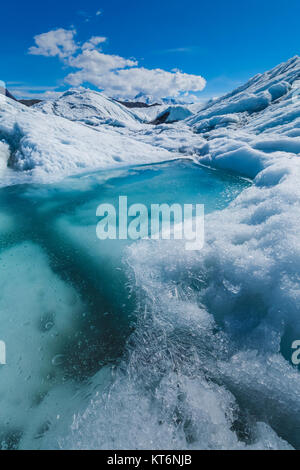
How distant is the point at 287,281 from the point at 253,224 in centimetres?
124

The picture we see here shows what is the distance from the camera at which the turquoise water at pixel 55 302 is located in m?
1.73

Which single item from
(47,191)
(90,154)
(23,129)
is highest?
(23,129)

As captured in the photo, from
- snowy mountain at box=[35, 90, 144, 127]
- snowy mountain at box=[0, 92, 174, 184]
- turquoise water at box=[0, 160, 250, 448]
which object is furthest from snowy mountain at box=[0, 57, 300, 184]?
snowy mountain at box=[35, 90, 144, 127]

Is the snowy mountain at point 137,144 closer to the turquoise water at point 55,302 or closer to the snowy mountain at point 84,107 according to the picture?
the turquoise water at point 55,302

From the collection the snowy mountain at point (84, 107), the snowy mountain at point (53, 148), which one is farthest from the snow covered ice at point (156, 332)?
the snowy mountain at point (84, 107)

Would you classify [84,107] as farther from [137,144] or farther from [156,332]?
[156,332]

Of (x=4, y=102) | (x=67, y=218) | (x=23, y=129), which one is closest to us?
(x=67, y=218)

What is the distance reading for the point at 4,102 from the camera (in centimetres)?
1044

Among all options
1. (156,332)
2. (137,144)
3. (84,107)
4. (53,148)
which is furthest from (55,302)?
(84,107)

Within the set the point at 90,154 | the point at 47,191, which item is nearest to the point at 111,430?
the point at 47,191

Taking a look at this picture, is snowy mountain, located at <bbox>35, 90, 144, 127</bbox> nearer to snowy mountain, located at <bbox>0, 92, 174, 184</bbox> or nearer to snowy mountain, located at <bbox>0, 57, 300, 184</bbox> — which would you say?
snowy mountain, located at <bbox>0, 57, 300, 184</bbox>

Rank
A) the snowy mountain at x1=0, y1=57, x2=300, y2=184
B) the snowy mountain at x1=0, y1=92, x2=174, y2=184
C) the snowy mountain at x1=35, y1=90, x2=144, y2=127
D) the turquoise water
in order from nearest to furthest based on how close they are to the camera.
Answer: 1. the turquoise water
2. the snowy mountain at x1=0, y1=57, x2=300, y2=184
3. the snowy mountain at x1=0, y1=92, x2=174, y2=184
4. the snowy mountain at x1=35, y1=90, x2=144, y2=127

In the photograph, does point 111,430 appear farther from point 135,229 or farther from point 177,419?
point 135,229

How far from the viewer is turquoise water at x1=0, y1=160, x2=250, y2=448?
5.67 feet
